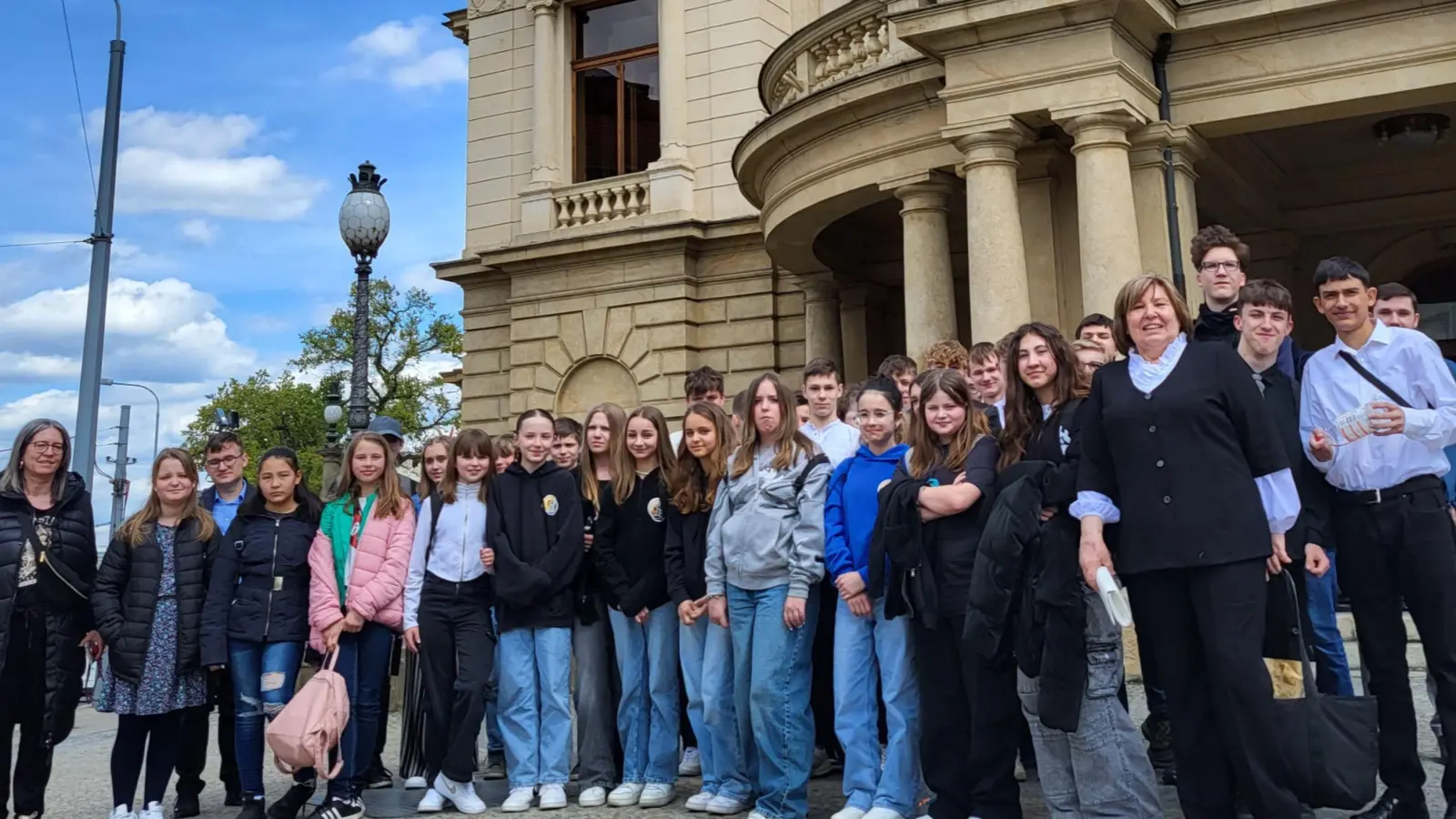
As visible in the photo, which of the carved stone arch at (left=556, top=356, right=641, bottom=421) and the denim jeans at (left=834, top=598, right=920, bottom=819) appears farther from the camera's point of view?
the carved stone arch at (left=556, top=356, right=641, bottom=421)

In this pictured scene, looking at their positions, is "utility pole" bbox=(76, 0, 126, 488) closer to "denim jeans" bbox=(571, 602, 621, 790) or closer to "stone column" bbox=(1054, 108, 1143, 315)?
"denim jeans" bbox=(571, 602, 621, 790)

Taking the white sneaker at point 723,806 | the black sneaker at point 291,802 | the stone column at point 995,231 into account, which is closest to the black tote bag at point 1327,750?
the white sneaker at point 723,806

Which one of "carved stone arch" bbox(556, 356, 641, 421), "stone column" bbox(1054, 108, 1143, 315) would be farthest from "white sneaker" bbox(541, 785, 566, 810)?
"carved stone arch" bbox(556, 356, 641, 421)

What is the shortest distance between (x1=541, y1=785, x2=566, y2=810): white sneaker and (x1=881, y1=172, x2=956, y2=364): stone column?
6.75 m

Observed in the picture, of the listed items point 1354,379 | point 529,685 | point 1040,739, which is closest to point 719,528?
point 529,685

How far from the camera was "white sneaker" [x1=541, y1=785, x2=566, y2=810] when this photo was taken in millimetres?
6180

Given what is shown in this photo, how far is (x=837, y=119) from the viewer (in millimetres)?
12617

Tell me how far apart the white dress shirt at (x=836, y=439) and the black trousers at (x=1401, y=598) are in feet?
8.04

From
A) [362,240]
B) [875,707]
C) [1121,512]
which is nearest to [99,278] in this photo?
[362,240]

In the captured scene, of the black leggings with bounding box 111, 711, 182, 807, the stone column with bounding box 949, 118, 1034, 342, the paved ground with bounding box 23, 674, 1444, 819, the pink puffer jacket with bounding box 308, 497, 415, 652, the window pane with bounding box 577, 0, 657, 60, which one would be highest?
the window pane with bounding box 577, 0, 657, 60

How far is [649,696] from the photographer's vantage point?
6.38 m

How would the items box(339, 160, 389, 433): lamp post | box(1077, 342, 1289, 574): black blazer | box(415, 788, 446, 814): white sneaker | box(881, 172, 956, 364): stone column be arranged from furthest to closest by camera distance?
box(339, 160, 389, 433): lamp post → box(881, 172, 956, 364): stone column → box(415, 788, 446, 814): white sneaker → box(1077, 342, 1289, 574): black blazer

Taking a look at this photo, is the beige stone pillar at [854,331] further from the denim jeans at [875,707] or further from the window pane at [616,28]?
the denim jeans at [875,707]

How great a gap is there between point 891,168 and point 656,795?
7859 millimetres
